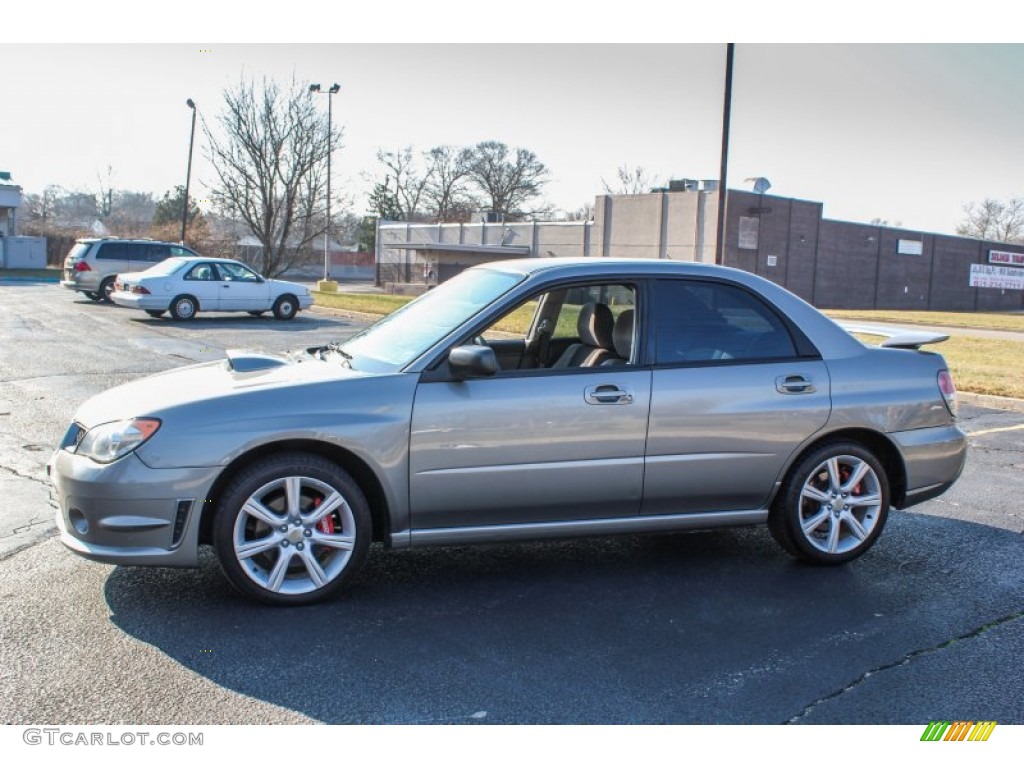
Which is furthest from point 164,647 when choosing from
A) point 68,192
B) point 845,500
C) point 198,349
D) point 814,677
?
point 68,192

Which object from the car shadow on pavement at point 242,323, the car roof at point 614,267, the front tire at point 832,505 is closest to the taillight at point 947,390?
the front tire at point 832,505

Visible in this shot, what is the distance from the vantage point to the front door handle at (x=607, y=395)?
4.75m

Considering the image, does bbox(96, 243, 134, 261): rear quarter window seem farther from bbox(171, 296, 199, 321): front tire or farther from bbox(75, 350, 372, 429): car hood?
bbox(75, 350, 372, 429): car hood

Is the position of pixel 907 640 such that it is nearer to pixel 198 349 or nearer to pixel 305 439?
pixel 305 439

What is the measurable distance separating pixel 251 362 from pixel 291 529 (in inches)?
43.3

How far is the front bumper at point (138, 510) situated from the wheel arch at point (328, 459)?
0.22 feet

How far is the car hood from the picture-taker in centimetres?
444

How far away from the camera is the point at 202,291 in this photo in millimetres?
21641

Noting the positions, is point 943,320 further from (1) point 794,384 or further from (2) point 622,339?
(2) point 622,339

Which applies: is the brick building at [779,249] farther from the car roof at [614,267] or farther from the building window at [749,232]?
the car roof at [614,267]

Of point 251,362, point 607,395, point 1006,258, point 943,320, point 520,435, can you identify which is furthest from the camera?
point 1006,258

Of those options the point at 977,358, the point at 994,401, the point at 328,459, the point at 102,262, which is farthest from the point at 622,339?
the point at 102,262
